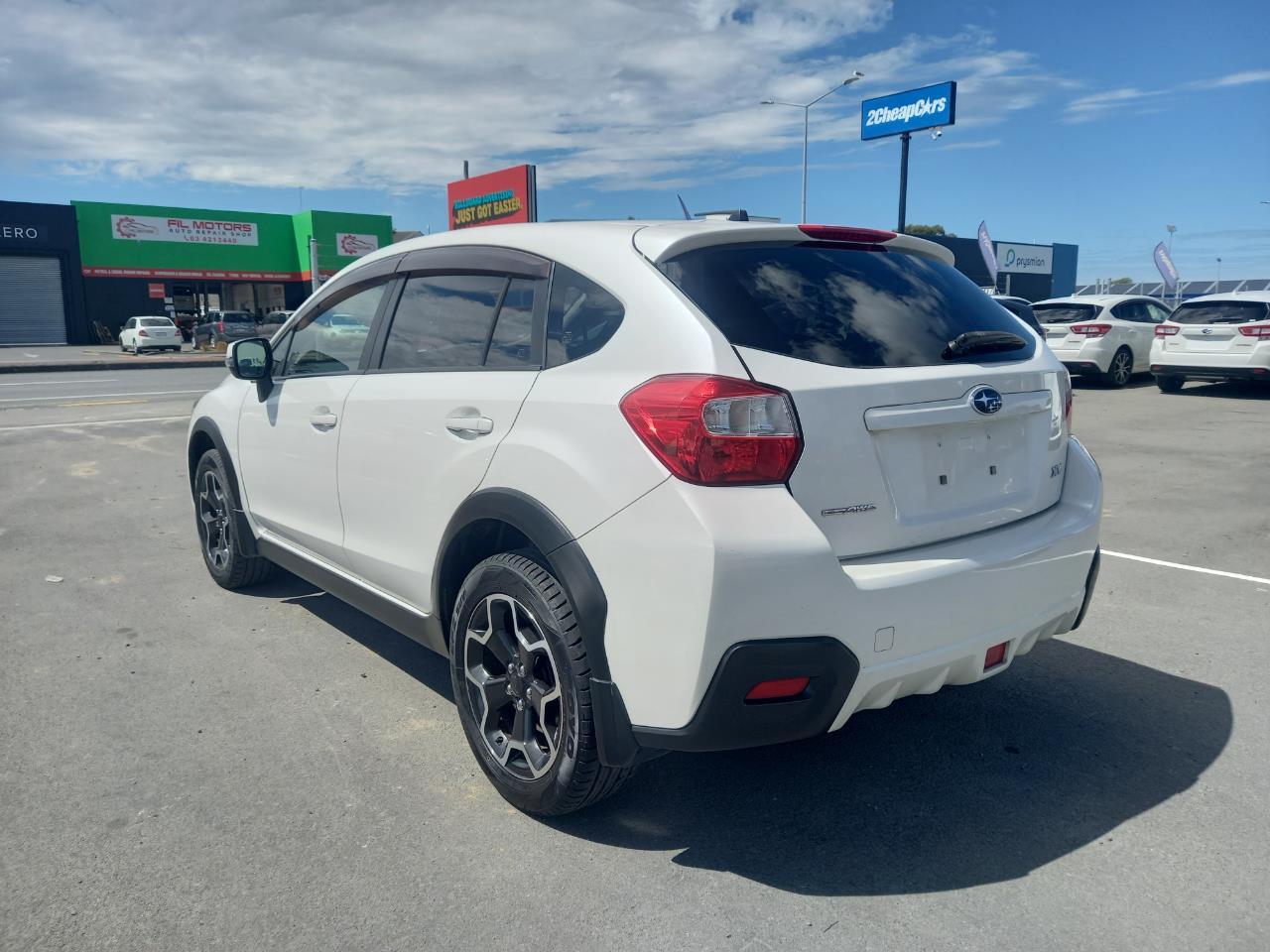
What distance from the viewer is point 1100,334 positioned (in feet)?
53.7

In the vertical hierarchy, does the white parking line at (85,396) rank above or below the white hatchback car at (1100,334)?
below

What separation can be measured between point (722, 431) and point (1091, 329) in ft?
52.6

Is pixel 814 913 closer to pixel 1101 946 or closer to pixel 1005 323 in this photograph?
pixel 1101 946

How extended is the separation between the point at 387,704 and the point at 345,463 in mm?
954

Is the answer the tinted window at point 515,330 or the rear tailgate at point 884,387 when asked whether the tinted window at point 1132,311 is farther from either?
the tinted window at point 515,330

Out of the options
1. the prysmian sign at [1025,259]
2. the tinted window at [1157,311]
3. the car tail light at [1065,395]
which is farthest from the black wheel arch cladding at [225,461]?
the prysmian sign at [1025,259]

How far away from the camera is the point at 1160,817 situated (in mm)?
2930

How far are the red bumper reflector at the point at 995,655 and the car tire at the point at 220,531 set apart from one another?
11.9 ft

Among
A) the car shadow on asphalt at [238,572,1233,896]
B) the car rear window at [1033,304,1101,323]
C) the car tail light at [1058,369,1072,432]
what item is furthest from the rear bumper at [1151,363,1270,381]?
the car tail light at [1058,369,1072,432]

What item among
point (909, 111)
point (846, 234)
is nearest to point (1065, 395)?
point (846, 234)

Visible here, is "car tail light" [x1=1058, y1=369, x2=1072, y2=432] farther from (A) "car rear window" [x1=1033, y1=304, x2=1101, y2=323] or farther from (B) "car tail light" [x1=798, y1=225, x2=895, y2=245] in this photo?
(A) "car rear window" [x1=1033, y1=304, x2=1101, y2=323]

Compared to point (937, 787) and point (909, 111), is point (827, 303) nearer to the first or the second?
point (937, 787)

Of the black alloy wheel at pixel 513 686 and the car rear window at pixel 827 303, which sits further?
the black alloy wheel at pixel 513 686

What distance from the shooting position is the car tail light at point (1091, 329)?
1638 centimetres
